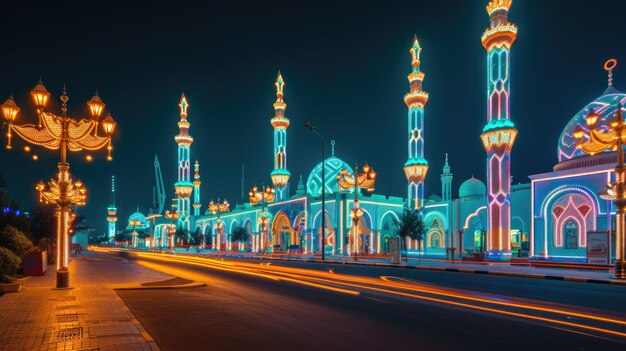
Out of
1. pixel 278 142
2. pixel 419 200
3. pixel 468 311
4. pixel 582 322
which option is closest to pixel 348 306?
pixel 468 311

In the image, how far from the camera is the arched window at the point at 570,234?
33.3 metres

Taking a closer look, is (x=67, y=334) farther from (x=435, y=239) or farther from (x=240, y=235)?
(x=240, y=235)

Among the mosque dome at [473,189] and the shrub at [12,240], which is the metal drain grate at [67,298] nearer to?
the shrub at [12,240]

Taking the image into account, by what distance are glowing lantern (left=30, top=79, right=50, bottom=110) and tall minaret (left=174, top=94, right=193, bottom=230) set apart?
80889 millimetres

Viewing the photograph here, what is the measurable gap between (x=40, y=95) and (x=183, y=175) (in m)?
83.5

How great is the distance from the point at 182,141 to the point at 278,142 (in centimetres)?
3307

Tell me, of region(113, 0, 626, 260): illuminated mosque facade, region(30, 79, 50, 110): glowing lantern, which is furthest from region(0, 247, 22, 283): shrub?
region(113, 0, 626, 260): illuminated mosque facade

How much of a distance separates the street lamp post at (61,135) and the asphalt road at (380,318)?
10.4 ft

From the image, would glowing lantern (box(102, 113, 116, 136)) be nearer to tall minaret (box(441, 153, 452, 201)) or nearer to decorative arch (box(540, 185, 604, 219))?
decorative arch (box(540, 185, 604, 219))

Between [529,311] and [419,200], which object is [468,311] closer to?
[529,311]

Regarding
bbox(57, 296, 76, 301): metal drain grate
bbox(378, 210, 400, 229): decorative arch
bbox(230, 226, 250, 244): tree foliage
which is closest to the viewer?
bbox(57, 296, 76, 301): metal drain grate

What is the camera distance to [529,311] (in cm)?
1040

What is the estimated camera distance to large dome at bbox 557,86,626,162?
3525cm

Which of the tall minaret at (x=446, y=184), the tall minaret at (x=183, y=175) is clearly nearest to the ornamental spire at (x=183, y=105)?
the tall minaret at (x=183, y=175)
